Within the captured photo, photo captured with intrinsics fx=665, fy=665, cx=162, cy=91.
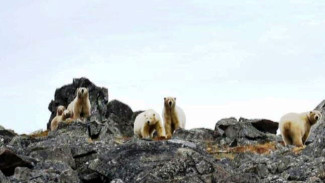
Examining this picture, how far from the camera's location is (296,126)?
94.1 feet

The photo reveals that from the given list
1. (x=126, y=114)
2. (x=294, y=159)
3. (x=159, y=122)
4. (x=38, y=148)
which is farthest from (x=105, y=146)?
(x=126, y=114)

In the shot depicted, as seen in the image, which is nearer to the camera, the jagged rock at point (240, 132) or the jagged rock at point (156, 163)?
the jagged rock at point (156, 163)

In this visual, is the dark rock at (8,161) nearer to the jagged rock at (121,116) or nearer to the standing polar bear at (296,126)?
the standing polar bear at (296,126)

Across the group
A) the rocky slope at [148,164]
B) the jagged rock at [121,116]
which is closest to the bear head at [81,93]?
the jagged rock at [121,116]

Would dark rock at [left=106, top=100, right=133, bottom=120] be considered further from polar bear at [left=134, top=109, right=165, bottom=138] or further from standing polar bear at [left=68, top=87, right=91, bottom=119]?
polar bear at [left=134, top=109, right=165, bottom=138]

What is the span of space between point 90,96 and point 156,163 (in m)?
36.1

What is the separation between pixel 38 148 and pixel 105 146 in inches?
81.3

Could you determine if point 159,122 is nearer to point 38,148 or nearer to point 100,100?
point 38,148

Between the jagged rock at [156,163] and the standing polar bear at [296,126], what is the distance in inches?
452

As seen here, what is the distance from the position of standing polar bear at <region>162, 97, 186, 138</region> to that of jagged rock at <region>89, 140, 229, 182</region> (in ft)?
48.8

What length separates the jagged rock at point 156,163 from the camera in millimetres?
14836

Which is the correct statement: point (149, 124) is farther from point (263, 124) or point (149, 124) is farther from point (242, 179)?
point (242, 179)

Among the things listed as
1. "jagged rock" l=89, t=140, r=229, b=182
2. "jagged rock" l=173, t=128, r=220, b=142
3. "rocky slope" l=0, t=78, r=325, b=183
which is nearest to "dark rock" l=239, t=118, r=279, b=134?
"jagged rock" l=173, t=128, r=220, b=142

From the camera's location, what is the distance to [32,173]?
53.5 ft
